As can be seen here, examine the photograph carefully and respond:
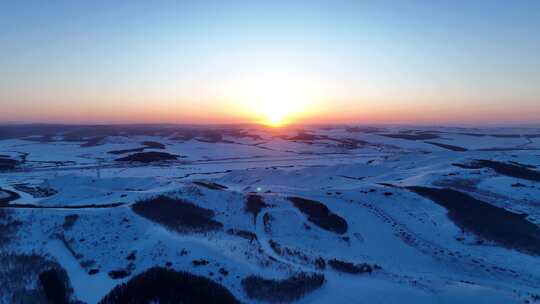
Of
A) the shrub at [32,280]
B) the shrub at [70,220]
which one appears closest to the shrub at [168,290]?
the shrub at [32,280]

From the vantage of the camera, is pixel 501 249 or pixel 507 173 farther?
pixel 507 173

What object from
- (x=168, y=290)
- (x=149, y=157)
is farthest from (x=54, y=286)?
(x=149, y=157)

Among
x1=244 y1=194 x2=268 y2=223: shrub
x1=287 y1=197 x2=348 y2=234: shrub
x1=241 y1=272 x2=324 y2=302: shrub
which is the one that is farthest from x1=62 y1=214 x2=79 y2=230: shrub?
x1=287 y1=197 x2=348 y2=234: shrub

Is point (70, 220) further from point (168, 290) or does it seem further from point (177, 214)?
point (168, 290)

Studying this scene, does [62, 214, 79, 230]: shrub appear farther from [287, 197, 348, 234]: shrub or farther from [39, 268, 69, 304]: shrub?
[287, 197, 348, 234]: shrub

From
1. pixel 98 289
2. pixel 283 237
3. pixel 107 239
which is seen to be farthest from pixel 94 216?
pixel 283 237

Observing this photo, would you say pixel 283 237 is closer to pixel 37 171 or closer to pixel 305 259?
pixel 305 259
